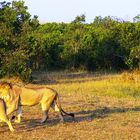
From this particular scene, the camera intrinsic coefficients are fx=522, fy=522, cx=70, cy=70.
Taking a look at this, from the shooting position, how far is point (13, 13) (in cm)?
2412

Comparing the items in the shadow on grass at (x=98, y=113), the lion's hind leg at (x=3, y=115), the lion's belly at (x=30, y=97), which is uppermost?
the lion's belly at (x=30, y=97)

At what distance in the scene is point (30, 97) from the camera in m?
11.7

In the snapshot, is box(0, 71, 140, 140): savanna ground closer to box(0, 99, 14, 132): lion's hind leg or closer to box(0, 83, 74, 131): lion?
box(0, 99, 14, 132): lion's hind leg

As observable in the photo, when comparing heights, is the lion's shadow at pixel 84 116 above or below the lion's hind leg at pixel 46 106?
below

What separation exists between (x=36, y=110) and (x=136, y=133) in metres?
4.04

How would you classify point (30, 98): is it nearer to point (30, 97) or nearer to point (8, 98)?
point (30, 97)

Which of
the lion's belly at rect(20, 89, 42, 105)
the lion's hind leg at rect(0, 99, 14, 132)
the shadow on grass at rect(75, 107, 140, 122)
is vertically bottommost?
the shadow on grass at rect(75, 107, 140, 122)

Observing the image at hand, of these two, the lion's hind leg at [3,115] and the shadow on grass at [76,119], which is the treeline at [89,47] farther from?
the lion's hind leg at [3,115]

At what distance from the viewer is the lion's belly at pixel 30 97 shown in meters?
11.6

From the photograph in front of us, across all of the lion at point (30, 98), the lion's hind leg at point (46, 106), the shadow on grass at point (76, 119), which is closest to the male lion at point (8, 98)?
the lion at point (30, 98)

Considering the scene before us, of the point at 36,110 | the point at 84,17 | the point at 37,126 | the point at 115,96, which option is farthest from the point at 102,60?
the point at 37,126

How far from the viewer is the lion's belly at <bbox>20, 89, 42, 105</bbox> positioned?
1164 cm

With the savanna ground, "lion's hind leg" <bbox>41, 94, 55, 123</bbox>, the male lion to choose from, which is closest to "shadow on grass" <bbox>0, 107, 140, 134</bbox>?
the savanna ground

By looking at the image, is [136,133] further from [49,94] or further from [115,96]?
[115,96]
